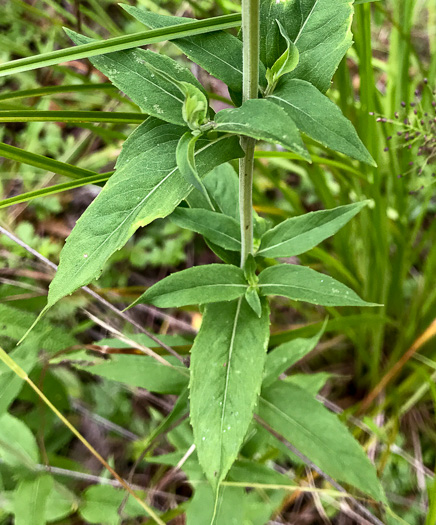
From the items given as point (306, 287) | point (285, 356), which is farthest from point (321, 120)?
point (285, 356)

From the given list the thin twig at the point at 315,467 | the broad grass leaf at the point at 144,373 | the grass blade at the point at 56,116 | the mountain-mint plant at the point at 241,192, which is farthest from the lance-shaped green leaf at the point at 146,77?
the thin twig at the point at 315,467

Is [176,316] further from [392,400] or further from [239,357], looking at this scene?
[239,357]

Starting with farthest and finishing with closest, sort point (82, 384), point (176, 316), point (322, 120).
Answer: point (176, 316) < point (82, 384) < point (322, 120)

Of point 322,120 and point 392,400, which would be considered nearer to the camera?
point 322,120

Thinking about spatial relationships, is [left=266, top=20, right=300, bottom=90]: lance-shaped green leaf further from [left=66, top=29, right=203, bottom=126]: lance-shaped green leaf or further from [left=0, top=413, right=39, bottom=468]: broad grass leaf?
[left=0, top=413, right=39, bottom=468]: broad grass leaf

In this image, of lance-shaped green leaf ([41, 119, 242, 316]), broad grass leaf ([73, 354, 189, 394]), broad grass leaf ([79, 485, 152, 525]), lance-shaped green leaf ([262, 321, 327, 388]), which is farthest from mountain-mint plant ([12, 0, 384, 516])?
broad grass leaf ([79, 485, 152, 525])

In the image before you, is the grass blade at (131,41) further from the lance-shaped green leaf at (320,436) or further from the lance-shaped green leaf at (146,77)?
the lance-shaped green leaf at (320,436)

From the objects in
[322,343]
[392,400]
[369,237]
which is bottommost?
[392,400]

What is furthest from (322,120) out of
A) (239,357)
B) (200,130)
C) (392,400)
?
(392,400)
